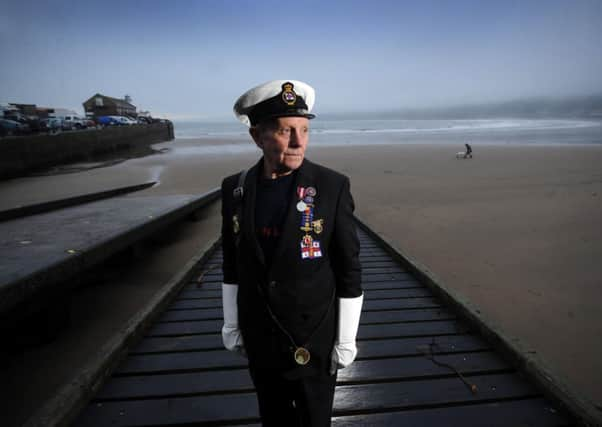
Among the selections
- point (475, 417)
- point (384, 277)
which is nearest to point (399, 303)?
point (384, 277)

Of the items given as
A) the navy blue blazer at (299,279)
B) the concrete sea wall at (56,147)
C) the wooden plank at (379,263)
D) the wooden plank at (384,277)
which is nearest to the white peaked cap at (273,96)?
the navy blue blazer at (299,279)

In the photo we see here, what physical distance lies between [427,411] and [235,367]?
1.53 metres

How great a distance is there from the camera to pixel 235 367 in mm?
2928

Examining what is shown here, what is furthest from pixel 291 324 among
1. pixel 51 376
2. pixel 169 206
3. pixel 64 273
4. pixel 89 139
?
pixel 89 139

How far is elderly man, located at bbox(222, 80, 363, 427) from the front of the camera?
63.0 inches

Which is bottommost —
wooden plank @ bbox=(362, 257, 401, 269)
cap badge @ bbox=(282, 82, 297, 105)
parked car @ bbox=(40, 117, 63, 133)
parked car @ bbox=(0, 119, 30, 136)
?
wooden plank @ bbox=(362, 257, 401, 269)

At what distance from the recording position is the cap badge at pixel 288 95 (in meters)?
1.59

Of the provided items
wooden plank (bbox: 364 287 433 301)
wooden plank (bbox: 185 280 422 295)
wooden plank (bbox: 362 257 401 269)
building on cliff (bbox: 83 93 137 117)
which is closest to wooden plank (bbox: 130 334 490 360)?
wooden plank (bbox: 364 287 433 301)

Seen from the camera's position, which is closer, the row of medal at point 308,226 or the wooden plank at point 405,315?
the row of medal at point 308,226

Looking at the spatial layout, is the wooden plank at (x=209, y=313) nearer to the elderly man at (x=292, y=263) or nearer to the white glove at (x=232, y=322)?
the white glove at (x=232, y=322)

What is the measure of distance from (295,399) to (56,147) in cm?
2697

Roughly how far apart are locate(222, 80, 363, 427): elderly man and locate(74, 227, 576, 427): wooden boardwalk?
959mm

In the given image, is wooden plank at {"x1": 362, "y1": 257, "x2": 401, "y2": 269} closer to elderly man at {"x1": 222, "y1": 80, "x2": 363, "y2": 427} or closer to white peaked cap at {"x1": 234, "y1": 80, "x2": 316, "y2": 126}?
elderly man at {"x1": 222, "y1": 80, "x2": 363, "y2": 427}

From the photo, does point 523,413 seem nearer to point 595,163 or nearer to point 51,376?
point 51,376
